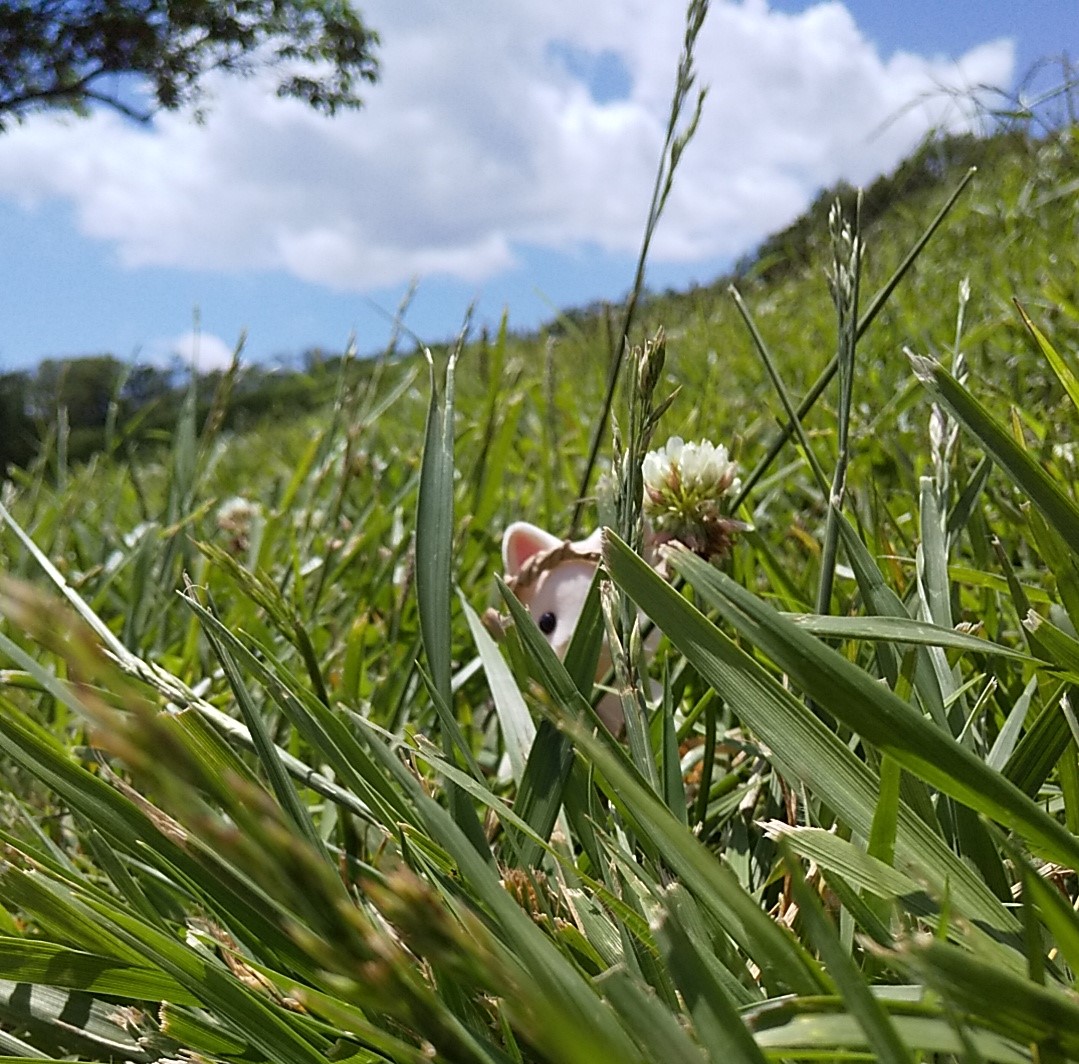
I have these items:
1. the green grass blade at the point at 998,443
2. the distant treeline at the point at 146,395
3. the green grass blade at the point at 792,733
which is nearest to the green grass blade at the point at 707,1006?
the green grass blade at the point at 792,733

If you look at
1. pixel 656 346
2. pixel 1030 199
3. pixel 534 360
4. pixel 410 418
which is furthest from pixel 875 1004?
pixel 534 360

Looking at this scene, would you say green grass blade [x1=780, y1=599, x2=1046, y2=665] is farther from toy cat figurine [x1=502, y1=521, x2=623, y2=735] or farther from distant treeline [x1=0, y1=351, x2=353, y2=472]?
distant treeline [x1=0, y1=351, x2=353, y2=472]

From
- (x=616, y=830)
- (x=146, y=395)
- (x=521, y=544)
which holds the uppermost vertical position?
(x=146, y=395)

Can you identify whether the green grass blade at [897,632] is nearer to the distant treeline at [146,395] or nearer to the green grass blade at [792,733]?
the green grass blade at [792,733]

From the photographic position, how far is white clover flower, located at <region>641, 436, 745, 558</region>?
24.1 inches

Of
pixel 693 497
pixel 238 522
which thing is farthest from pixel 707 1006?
pixel 238 522

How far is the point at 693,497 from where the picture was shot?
2.01ft

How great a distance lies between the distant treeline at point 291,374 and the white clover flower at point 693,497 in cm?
13

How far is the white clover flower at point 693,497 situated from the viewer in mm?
611

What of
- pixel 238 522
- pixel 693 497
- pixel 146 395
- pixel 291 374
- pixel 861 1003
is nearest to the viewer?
pixel 861 1003

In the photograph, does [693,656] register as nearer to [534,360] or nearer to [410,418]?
[410,418]

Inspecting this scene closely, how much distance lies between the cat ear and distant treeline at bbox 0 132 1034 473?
261 millimetres

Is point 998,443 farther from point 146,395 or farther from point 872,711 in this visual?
point 146,395

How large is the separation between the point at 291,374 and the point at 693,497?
8.17 feet
